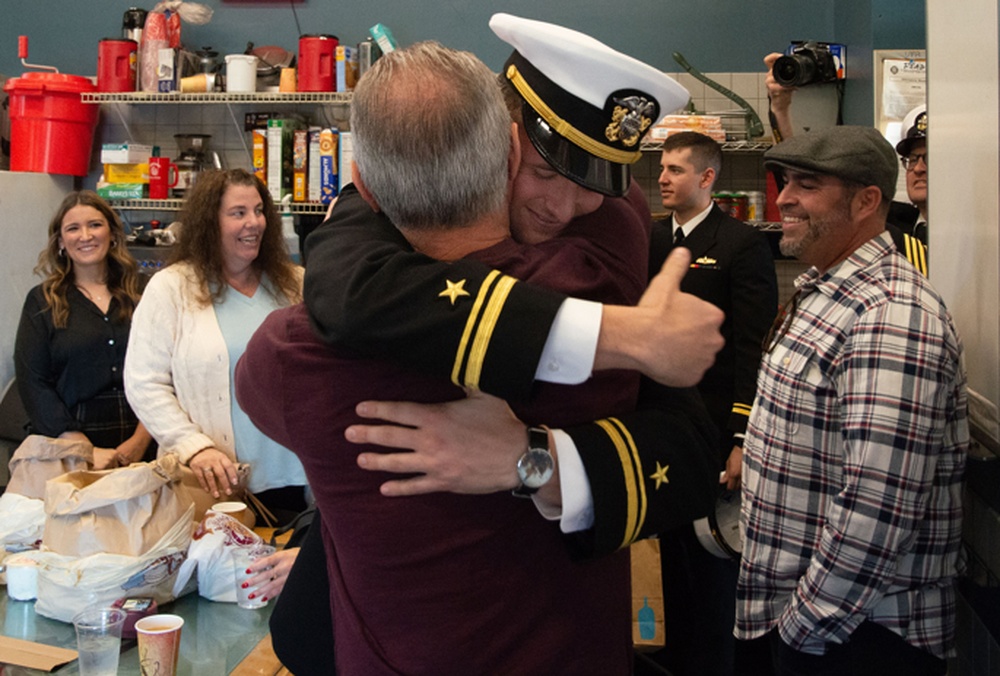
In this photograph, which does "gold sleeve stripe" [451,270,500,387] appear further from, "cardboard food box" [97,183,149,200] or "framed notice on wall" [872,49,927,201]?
"cardboard food box" [97,183,149,200]

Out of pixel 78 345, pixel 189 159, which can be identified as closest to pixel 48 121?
pixel 189 159

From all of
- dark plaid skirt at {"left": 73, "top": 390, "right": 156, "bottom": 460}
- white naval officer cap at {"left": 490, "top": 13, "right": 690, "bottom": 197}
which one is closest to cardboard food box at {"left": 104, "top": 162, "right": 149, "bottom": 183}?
dark plaid skirt at {"left": 73, "top": 390, "right": 156, "bottom": 460}

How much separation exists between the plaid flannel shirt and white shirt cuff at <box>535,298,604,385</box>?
1.08m

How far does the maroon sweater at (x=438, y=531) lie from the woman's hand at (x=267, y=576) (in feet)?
3.04

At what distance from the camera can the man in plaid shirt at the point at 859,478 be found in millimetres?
1795

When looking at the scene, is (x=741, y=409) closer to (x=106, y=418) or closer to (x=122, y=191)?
(x=106, y=418)

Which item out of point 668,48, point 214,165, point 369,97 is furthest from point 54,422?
point 668,48

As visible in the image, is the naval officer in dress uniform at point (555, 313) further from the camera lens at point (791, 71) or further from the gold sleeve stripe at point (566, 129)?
the camera lens at point (791, 71)

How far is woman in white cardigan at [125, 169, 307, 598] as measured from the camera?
295 cm

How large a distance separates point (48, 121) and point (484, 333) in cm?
474

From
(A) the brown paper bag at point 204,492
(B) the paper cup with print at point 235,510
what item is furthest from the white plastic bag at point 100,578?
(A) the brown paper bag at point 204,492

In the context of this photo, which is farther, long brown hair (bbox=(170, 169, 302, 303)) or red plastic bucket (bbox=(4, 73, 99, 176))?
red plastic bucket (bbox=(4, 73, 99, 176))

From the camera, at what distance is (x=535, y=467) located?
1016mm

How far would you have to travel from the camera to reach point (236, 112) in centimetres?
508
